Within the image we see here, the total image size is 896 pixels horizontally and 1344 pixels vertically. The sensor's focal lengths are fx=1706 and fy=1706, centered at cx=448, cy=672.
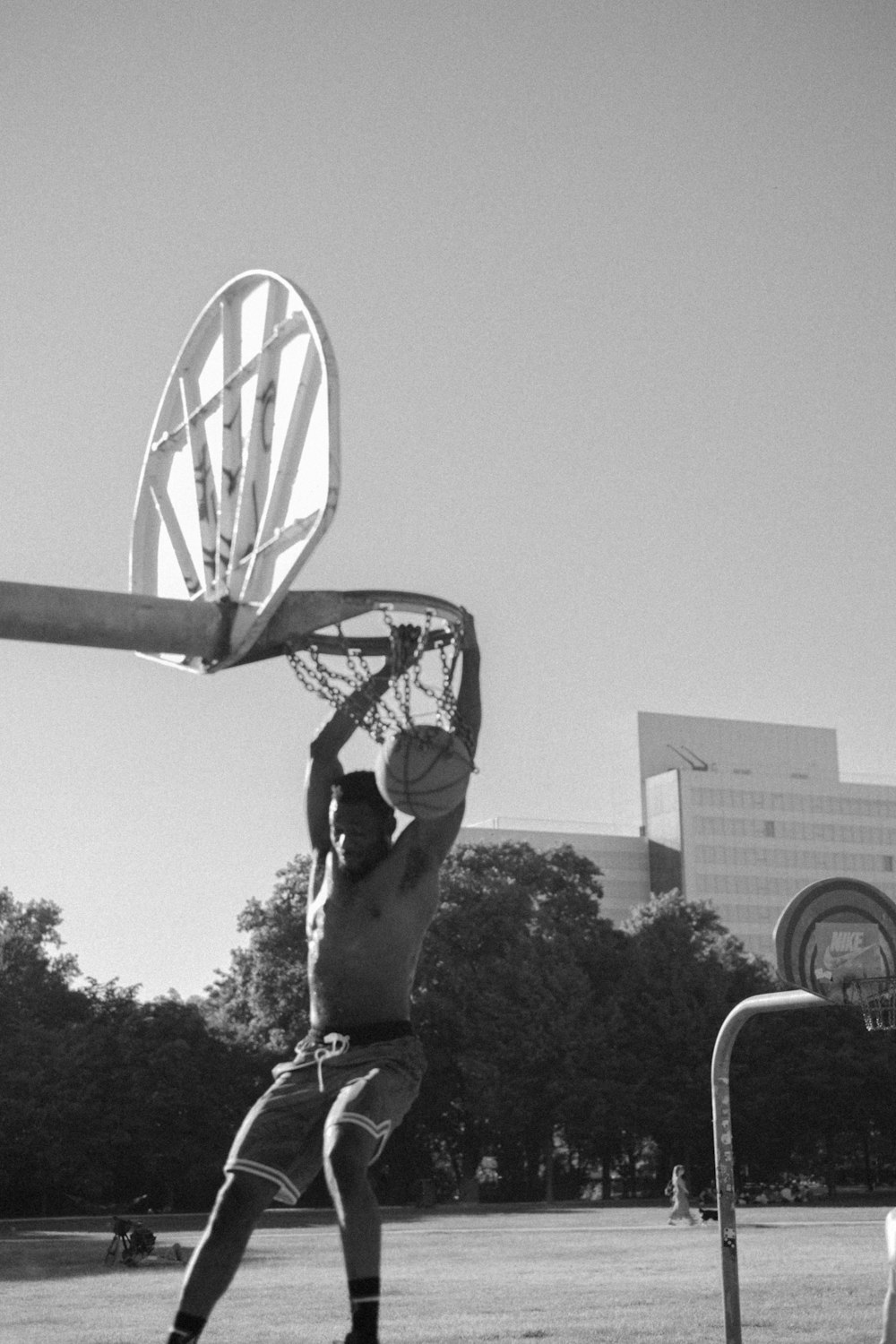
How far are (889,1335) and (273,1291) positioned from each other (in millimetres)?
13762

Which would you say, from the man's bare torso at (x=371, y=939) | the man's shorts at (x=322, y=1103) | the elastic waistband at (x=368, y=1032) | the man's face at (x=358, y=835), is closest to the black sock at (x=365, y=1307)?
the man's shorts at (x=322, y=1103)

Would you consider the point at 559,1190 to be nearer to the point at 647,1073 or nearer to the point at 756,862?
the point at 647,1073

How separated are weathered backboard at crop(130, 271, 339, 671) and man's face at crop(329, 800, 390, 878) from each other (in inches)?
34.8

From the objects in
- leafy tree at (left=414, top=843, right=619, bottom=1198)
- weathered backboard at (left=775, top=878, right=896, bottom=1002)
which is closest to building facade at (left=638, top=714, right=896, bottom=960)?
leafy tree at (left=414, top=843, right=619, bottom=1198)

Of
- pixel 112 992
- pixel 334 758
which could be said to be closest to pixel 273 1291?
pixel 334 758

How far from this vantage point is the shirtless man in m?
6.85

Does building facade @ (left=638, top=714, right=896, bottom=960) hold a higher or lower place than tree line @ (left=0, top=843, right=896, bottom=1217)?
higher

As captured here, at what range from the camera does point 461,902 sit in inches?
2569

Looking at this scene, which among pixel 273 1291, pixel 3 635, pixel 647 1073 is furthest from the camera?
pixel 647 1073

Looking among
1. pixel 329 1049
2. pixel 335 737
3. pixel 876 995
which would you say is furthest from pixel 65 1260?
pixel 329 1049

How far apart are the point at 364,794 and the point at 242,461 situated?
6.58 feet

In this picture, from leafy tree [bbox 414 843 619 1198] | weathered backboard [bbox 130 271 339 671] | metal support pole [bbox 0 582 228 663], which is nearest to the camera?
metal support pole [bbox 0 582 228 663]

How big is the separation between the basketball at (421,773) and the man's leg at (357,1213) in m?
1.40

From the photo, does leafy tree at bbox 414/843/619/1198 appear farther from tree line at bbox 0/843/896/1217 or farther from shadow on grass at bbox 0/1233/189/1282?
shadow on grass at bbox 0/1233/189/1282
